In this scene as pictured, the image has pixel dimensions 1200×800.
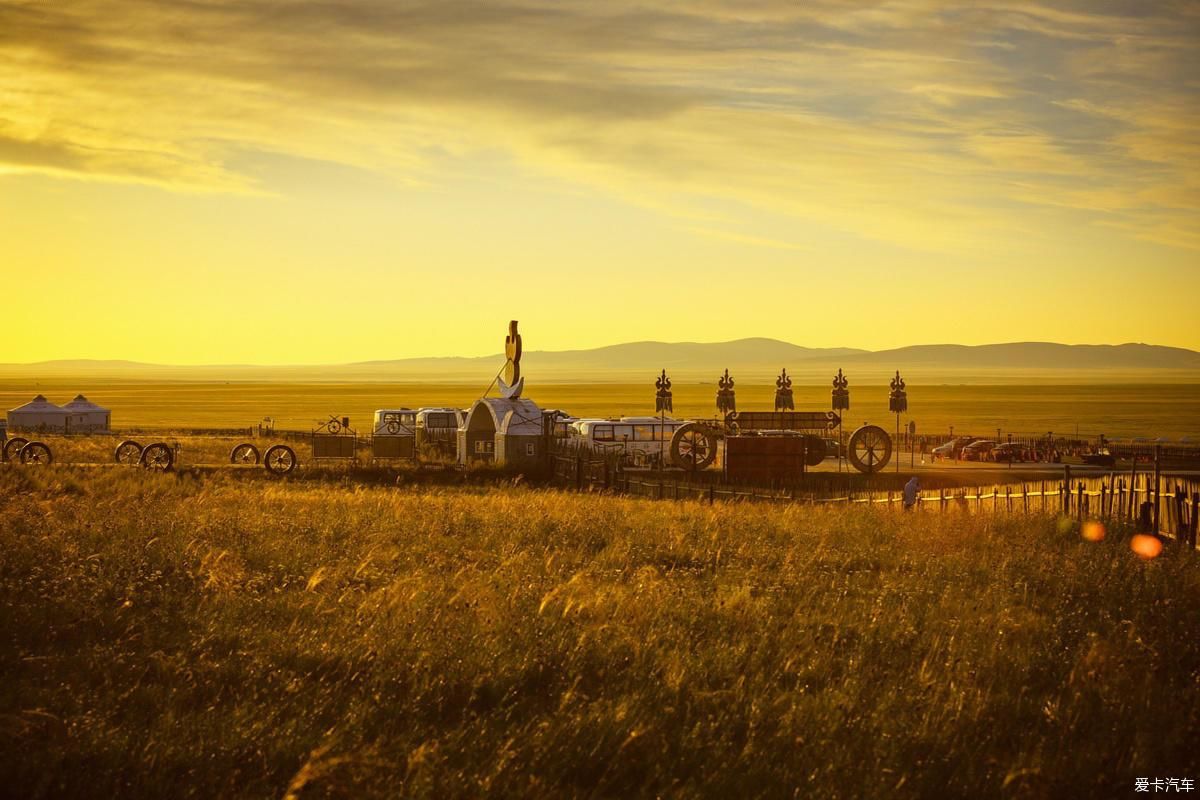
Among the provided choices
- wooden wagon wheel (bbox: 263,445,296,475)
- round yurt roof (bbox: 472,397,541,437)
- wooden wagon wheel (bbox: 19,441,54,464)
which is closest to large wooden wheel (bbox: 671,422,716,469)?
round yurt roof (bbox: 472,397,541,437)

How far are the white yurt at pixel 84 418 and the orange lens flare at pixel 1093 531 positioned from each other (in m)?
58.4

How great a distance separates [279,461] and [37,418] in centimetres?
3280

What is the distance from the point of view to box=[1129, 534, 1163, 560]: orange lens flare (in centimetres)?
1474

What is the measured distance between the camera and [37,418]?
6225 cm

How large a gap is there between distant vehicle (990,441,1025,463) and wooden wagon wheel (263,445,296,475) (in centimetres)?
3095

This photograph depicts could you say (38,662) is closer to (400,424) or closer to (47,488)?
(47,488)

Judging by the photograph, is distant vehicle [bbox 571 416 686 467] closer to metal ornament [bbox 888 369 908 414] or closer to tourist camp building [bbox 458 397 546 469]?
tourist camp building [bbox 458 397 546 469]

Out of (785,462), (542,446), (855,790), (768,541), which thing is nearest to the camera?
(855,790)

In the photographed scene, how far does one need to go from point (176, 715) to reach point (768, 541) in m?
9.63

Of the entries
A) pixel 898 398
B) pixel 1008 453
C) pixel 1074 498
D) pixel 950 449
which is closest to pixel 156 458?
pixel 1074 498

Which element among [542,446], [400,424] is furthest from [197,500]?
[400,424]

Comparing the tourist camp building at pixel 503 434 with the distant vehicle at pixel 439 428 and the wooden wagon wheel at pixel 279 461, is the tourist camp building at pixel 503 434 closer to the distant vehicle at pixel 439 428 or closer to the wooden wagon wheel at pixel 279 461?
the distant vehicle at pixel 439 428

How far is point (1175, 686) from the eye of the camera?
8.55 m

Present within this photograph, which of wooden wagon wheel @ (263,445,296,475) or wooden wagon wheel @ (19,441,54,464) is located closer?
wooden wagon wheel @ (19,441,54,464)
